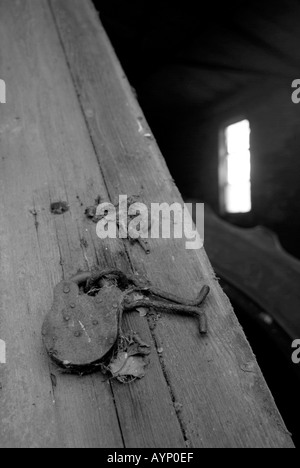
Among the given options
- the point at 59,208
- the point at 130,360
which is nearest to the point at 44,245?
the point at 59,208

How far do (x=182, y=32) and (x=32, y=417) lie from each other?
3.20 metres

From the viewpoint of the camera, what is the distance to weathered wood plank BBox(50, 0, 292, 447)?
0.52m

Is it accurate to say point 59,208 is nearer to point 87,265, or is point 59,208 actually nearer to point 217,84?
point 87,265

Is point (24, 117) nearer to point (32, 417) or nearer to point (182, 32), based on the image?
point (32, 417)

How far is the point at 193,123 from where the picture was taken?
21.8 feet

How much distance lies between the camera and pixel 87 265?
2.20 ft

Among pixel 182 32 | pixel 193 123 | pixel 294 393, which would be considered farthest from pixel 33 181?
pixel 193 123

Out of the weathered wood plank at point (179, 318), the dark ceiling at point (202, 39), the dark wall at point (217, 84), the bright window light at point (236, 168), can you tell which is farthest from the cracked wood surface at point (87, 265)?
the bright window light at point (236, 168)
